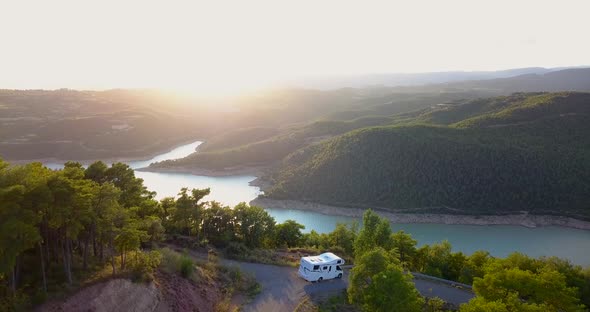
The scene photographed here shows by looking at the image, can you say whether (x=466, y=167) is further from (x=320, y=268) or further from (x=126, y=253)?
(x=126, y=253)

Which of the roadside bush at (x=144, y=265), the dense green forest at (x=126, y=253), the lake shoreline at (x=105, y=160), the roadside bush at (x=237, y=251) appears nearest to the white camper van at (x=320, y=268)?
the dense green forest at (x=126, y=253)

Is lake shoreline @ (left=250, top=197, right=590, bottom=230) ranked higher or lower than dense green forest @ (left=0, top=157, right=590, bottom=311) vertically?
lower

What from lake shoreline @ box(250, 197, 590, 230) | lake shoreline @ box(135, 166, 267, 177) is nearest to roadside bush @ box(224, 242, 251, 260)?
lake shoreline @ box(250, 197, 590, 230)

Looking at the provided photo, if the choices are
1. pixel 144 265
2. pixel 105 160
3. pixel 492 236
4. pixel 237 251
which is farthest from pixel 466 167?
pixel 105 160

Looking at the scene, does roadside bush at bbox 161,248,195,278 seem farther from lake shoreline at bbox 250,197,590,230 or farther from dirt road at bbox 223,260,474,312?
lake shoreline at bbox 250,197,590,230

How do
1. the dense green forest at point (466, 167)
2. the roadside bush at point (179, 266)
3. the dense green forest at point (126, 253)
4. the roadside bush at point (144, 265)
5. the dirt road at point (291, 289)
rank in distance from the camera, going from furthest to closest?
1. the dense green forest at point (466, 167)
2. the dirt road at point (291, 289)
3. the roadside bush at point (179, 266)
4. the roadside bush at point (144, 265)
5. the dense green forest at point (126, 253)

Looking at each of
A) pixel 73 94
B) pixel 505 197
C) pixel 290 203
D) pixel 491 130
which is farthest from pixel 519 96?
pixel 73 94

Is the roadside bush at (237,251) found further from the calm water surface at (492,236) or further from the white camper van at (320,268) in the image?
the calm water surface at (492,236)

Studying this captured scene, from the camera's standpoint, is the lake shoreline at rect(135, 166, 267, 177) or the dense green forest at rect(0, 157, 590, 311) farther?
the lake shoreline at rect(135, 166, 267, 177)
